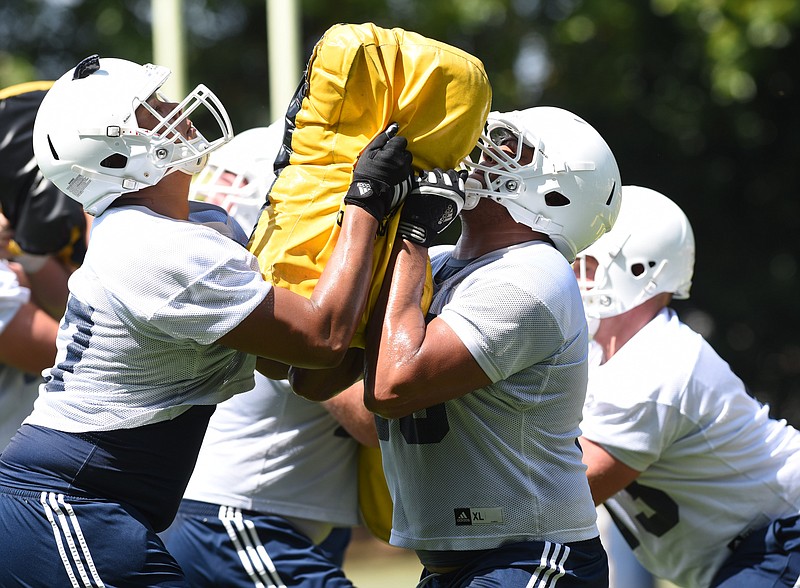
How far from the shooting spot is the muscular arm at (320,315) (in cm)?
291

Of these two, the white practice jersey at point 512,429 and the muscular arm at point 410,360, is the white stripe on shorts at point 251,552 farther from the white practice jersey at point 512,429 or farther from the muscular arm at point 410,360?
the muscular arm at point 410,360

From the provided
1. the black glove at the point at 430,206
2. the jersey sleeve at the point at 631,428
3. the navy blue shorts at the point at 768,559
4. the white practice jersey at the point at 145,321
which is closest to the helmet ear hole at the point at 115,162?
the white practice jersey at the point at 145,321

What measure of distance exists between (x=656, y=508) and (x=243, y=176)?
183 cm

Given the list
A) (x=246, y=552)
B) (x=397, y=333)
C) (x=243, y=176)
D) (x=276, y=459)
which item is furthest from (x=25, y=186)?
(x=397, y=333)

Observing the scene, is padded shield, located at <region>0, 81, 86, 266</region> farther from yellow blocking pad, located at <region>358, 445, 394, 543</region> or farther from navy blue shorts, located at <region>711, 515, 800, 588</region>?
navy blue shorts, located at <region>711, 515, 800, 588</region>

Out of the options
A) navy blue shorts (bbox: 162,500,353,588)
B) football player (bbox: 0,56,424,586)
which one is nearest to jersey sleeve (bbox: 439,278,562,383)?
football player (bbox: 0,56,424,586)

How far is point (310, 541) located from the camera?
161 inches

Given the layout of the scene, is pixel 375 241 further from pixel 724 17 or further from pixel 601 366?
pixel 724 17

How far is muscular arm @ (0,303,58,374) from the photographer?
4.45 metres

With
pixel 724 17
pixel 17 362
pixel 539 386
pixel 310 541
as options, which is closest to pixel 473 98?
pixel 539 386

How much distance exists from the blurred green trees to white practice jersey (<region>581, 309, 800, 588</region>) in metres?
6.89

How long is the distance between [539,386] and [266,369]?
0.77 m

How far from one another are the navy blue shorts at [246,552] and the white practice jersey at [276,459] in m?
0.05

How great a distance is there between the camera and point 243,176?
431 cm
